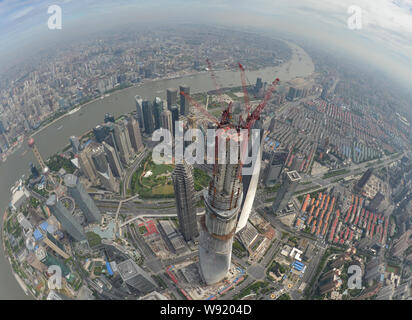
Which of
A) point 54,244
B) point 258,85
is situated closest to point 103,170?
point 54,244

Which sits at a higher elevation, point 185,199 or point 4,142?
point 4,142

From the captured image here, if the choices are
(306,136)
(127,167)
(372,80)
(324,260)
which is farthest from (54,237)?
(372,80)

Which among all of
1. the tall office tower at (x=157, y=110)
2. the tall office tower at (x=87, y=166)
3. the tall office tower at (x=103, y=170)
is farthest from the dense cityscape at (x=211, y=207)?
the tall office tower at (x=157, y=110)

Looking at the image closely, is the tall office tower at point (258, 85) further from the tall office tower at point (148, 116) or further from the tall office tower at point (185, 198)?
the tall office tower at point (185, 198)

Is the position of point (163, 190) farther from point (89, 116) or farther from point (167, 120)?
point (89, 116)

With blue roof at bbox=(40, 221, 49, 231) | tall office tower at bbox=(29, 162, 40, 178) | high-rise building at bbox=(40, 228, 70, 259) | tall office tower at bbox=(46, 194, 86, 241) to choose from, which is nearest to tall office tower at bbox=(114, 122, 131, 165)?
tall office tower at bbox=(29, 162, 40, 178)

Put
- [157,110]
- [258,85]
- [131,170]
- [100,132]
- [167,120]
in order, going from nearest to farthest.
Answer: [131,170] < [100,132] < [167,120] < [157,110] < [258,85]

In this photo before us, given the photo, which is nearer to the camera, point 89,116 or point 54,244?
point 54,244
